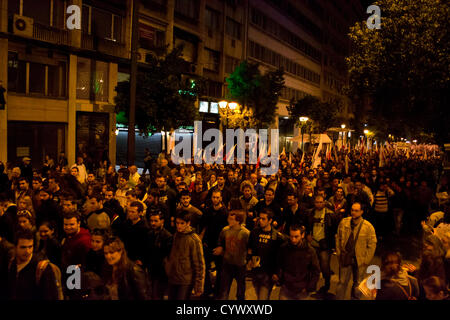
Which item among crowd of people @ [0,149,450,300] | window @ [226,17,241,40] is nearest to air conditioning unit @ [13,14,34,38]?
crowd of people @ [0,149,450,300]

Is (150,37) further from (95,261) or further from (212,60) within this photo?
(95,261)

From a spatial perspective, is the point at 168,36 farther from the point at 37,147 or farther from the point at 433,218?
the point at 433,218

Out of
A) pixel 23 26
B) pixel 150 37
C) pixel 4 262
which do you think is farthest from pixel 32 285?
pixel 150 37

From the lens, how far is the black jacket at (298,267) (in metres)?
5.22

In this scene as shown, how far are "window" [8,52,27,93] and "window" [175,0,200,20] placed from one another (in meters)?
12.7

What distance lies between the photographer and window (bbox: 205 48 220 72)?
32.1m

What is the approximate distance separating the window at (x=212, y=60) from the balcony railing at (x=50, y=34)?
513 inches

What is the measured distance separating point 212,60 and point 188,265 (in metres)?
29.0

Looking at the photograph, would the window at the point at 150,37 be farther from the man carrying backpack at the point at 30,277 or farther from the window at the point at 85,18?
the man carrying backpack at the point at 30,277

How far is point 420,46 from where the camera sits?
14.9 m

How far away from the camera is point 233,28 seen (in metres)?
35.1

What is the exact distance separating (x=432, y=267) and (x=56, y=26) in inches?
811

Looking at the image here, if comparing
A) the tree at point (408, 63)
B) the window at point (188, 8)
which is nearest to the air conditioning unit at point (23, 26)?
the window at point (188, 8)

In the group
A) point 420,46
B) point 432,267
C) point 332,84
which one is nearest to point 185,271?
point 432,267
